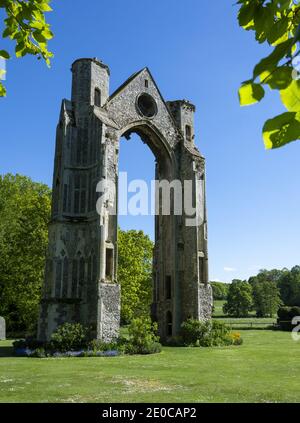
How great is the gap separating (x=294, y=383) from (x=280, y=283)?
80304 millimetres

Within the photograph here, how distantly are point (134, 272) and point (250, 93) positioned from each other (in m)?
31.6

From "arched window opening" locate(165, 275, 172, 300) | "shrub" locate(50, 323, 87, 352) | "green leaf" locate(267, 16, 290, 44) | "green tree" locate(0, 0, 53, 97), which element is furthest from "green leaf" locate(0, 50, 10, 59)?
"arched window opening" locate(165, 275, 172, 300)

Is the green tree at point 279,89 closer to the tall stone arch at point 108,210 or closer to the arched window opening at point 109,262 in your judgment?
the tall stone arch at point 108,210

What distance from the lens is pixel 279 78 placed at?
162cm

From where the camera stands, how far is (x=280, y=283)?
86688 mm

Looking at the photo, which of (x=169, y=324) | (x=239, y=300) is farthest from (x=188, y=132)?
(x=239, y=300)

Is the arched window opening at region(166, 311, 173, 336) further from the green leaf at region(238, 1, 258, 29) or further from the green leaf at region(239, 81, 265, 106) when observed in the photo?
the green leaf at region(239, 81, 265, 106)

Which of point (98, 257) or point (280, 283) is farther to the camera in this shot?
point (280, 283)

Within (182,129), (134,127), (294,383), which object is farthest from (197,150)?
(294,383)

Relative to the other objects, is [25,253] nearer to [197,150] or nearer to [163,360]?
[197,150]

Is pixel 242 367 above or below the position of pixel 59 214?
below

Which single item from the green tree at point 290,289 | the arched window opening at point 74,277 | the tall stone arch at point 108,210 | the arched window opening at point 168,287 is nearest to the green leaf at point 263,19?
the tall stone arch at point 108,210

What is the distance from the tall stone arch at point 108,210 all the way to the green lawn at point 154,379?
13.5 ft

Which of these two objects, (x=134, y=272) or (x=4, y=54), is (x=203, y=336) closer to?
(x=134, y=272)
